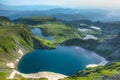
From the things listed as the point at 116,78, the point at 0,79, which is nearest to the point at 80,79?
the point at 116,78

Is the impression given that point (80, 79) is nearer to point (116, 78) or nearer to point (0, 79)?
point (116, 78)

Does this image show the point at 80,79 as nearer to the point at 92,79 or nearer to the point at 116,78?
the point at 92,79

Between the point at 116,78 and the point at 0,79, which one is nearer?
the point at 116,78

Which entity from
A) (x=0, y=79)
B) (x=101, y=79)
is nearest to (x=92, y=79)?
(x=101, y=79)

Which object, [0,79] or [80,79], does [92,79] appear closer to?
[80,79]

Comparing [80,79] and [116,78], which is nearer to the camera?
[116,78]

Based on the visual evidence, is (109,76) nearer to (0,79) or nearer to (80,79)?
(80,79)

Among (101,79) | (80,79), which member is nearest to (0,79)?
(80,79)
